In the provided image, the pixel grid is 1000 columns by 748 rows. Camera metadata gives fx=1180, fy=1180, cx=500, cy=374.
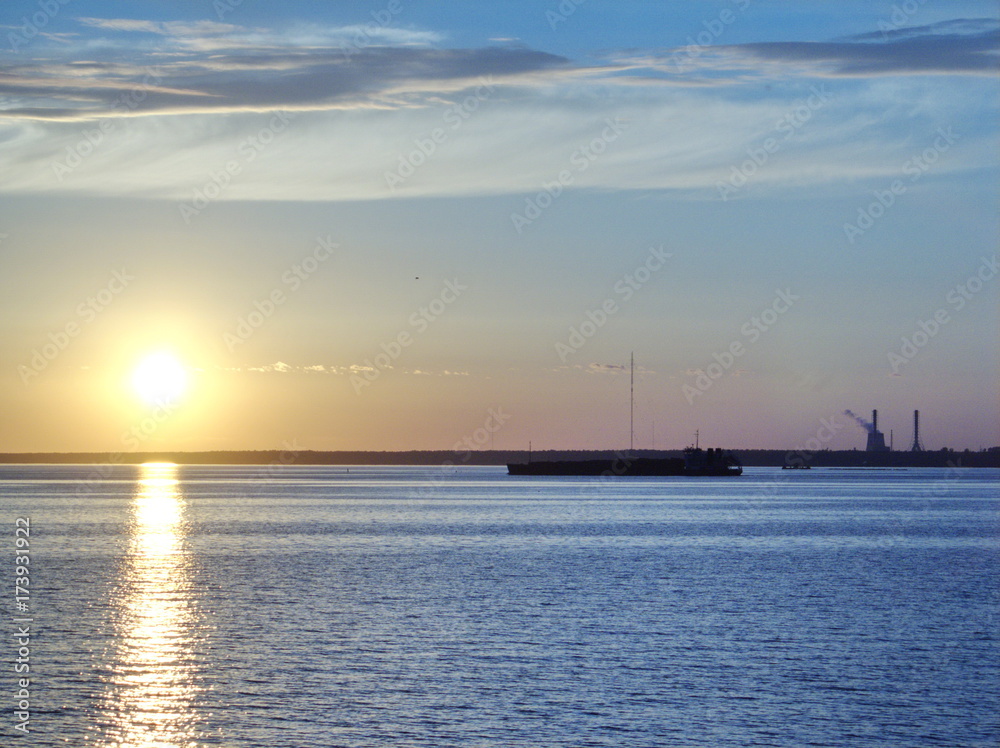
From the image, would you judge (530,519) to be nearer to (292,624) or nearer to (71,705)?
(292,624)

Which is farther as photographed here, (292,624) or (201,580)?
(201,580)

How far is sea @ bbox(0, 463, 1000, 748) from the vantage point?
30391 millimetres

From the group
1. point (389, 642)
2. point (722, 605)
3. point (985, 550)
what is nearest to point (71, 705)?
point (389, 642)

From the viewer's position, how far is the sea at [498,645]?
3039 cm

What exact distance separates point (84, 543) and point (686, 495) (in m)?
127

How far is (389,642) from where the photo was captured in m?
41.8

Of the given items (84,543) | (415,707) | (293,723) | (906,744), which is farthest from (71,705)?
(84,543)

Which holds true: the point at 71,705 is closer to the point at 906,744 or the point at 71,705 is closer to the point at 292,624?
the point at 292,624

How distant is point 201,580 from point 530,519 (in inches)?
2539

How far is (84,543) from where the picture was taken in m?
89.2

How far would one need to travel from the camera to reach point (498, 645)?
135 ft

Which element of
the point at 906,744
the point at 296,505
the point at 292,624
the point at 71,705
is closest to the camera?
the point at 906,744

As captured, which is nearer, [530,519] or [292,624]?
[292,624]

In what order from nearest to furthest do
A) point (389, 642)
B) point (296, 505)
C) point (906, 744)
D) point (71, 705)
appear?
point (906, 744) < point (71, 705) < point (389, 642) < point (296, 505)
